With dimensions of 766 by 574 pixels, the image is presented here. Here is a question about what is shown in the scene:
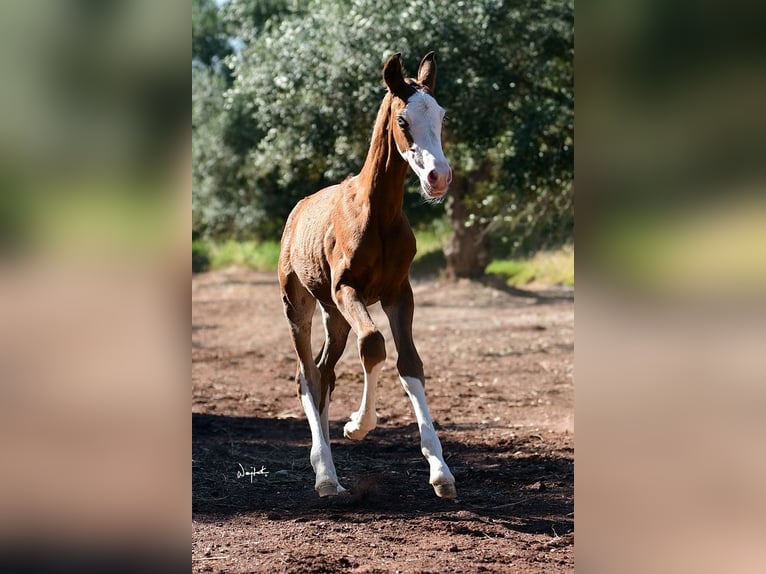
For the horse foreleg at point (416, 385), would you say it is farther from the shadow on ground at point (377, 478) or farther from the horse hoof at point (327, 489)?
the horse hoof at point (327, 489)

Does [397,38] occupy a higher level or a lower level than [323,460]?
higher

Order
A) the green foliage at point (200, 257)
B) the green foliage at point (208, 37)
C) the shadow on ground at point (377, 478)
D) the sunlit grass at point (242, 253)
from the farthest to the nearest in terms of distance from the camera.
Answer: the green foliage at point (208, 37) < the green foliage at point (200, 257) < the sunlit grass at point (242, 253) < the shadow on ground at point (377, 478)

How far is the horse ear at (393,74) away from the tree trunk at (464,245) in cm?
1310

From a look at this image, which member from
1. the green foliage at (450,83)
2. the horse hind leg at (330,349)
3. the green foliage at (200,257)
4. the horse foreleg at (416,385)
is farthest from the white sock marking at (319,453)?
the green foliage at (200,257)

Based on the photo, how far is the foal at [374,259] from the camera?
16.0ft

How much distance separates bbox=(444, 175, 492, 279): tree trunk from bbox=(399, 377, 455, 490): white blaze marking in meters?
13.0

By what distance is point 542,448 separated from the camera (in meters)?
7.37

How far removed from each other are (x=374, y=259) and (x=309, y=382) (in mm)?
1348

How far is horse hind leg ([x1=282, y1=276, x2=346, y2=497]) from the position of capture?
5.68 m

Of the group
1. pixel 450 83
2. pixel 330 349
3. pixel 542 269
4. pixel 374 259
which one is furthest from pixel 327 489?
pixel 542 269
